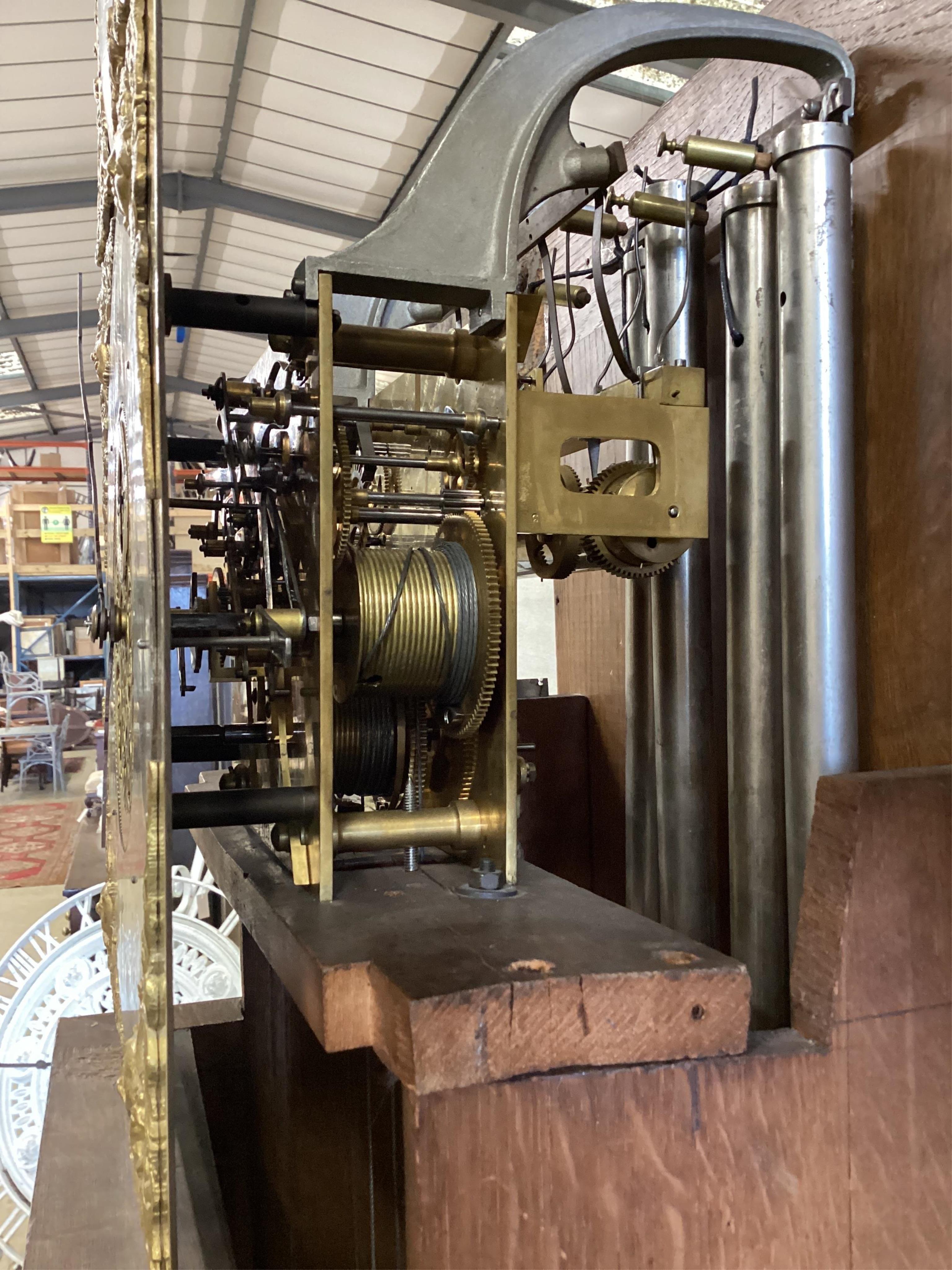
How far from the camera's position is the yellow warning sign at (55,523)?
9742 millimetres

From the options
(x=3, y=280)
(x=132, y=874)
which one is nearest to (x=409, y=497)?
(x=132, y=874)

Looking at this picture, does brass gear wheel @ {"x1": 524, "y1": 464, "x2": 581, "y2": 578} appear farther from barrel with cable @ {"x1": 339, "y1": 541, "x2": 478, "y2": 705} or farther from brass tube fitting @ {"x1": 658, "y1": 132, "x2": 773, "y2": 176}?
brass tube fitting @ {"x1": 658, "y1": 132, "x2": 773, "y2": 176}

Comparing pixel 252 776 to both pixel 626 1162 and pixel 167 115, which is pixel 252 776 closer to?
pixel 626 1162

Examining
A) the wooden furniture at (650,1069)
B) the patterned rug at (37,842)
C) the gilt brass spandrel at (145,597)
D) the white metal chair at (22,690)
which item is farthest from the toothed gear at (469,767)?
the white metal chair at (22,690)

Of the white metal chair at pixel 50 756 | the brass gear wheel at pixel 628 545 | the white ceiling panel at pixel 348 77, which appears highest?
the white ceiling panel at pixel 348 77

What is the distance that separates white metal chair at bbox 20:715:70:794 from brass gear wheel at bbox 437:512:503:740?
25.2 feet

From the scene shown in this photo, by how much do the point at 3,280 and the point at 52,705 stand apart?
347 centimetres

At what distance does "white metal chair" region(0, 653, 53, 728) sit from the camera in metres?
7.98

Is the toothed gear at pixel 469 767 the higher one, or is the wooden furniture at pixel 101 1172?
the toothed gear at pixel 469 767

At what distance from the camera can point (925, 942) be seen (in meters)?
0.86

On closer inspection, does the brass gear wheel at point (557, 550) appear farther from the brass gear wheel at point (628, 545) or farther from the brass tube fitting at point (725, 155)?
the brass tube fitting at point (725, 155)

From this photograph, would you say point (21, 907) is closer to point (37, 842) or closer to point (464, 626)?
point (37, 842)

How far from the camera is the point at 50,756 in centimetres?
838

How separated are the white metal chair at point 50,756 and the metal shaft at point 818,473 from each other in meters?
7.79
